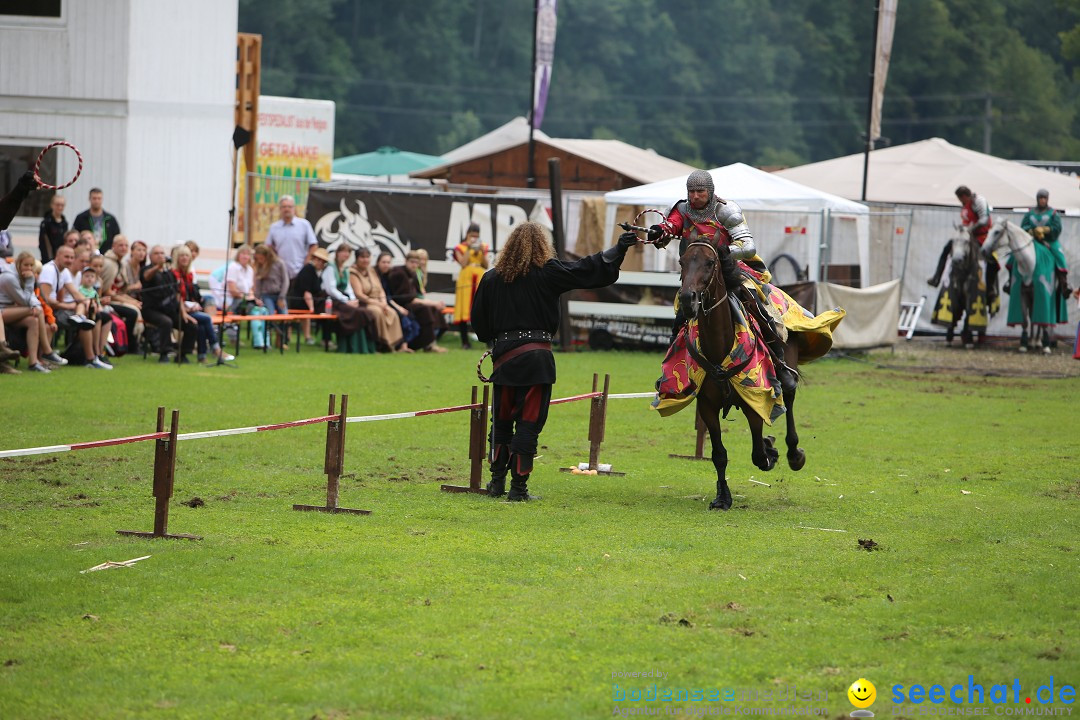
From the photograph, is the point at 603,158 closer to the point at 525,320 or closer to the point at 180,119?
the point at 180,119

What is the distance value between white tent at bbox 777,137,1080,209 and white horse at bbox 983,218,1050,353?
210 inches

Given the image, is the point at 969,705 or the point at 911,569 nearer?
the point at 969,705

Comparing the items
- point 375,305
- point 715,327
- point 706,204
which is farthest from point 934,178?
point 715,327

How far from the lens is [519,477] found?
1055cm

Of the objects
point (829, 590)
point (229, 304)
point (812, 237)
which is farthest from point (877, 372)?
point (829, 590)

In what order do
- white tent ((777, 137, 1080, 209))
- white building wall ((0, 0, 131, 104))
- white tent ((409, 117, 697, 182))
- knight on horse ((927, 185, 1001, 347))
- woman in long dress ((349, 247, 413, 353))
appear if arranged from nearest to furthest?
woman in long dress ((349, 247, 413, 353)) < white building wall ((0, 0, 131, 104)) < knight on horse ((927, 185, 1001, 347)) < white tent ((777, 137, 1080, 209)) < white tent ((409, 117, 697, 182))

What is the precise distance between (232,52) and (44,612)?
19.6 m

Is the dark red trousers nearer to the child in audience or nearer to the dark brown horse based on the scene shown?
the dark brown horse

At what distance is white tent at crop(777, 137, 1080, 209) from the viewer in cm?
3111

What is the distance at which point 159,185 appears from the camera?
24.5 meters

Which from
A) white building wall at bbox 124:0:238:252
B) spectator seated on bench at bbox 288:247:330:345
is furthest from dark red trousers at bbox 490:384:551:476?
white building wall at bbox 124:0:238:252

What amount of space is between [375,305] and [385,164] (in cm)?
1967

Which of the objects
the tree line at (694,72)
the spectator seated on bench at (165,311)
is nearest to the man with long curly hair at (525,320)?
the spectator seated on bench at (165,311)

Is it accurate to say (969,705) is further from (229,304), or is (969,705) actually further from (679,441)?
(229,304)
